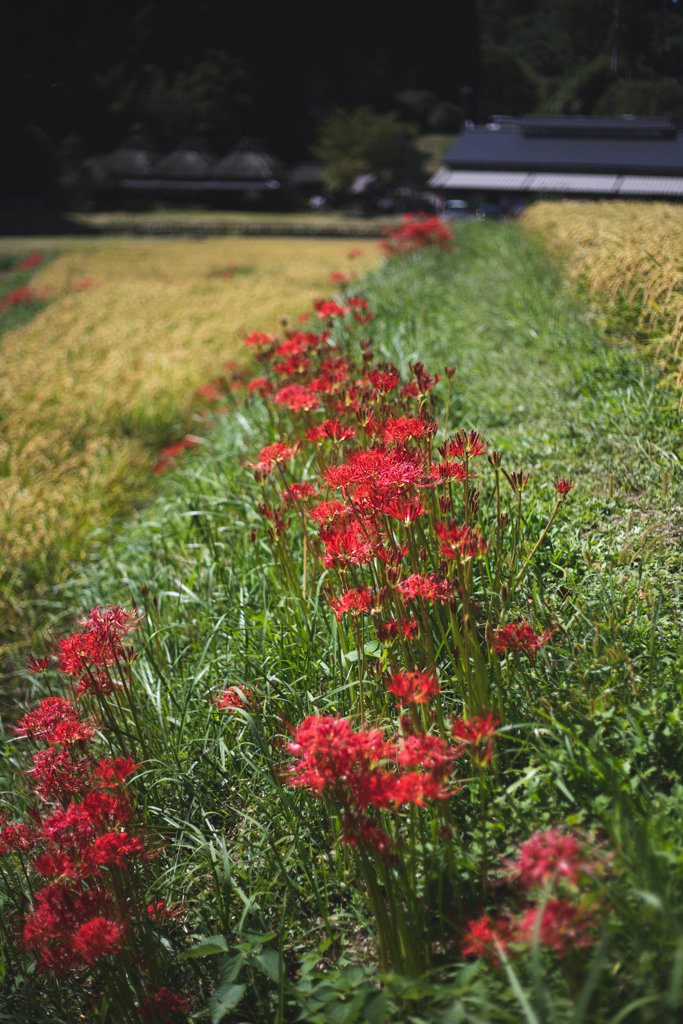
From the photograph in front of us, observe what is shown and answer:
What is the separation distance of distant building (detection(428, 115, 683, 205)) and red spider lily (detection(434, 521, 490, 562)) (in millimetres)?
12293

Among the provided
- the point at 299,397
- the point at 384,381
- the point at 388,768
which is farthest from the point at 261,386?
the point at 388,768

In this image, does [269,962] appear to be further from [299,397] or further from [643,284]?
[643,284]

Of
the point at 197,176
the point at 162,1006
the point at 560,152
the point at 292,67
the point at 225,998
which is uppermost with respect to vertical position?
the point at 292,67

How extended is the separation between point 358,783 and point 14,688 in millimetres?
2915

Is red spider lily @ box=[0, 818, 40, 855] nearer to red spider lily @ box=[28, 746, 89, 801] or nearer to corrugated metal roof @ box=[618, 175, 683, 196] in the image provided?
red spider lily @ box=[28, 746, 89, 801]

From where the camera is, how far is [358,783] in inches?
42.3

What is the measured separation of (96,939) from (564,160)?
33196mm

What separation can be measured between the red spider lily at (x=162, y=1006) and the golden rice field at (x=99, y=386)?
2.82 m


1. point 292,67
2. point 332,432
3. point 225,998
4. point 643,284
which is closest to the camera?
point 225,998

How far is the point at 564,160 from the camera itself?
90.7ft

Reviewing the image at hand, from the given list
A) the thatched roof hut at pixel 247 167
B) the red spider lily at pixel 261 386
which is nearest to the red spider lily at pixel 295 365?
the red spider lily at pixel 261 386

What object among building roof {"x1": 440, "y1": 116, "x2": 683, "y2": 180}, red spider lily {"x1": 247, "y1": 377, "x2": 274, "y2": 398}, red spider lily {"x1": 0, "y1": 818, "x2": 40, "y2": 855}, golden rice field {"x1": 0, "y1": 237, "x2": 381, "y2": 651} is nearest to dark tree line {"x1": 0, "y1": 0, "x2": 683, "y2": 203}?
building roof {"x1": 440, "y1": 116, "x2": 683, "y2": 180}

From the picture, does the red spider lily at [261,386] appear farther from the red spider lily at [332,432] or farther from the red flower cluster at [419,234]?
the red flower cluster at [419,234]

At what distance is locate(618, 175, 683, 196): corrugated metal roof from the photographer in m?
19.2
